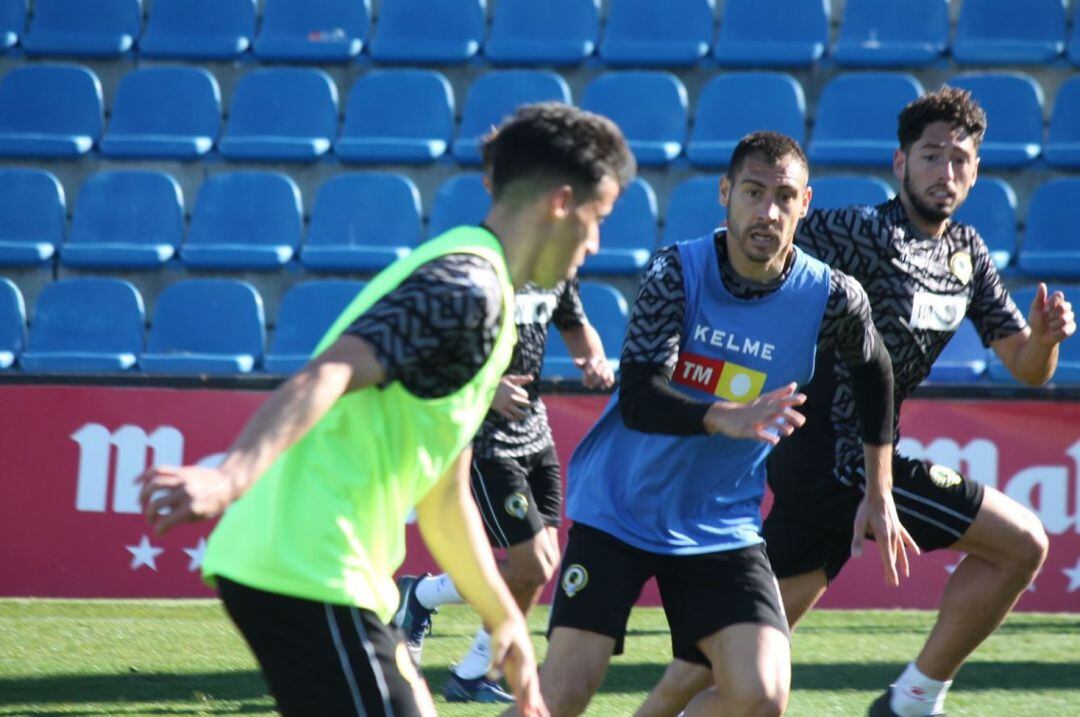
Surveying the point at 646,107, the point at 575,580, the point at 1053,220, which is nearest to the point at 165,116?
the point at 646,107

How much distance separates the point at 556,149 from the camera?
322cm

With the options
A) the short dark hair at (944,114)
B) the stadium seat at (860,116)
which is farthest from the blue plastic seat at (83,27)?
the short dark hair at (944,114)

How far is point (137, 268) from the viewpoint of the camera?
37.6 feet

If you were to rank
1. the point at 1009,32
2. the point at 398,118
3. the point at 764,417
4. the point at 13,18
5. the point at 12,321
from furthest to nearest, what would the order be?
1. the point at 13,18
2. the point at 398,118
3. the point at 1009,32
4. the point at 12,321
5. the point at 764,417

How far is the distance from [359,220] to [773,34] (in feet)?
12.1

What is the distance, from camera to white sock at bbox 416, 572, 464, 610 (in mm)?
7105

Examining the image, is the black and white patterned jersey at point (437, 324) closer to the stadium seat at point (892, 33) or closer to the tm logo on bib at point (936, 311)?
the tm logo on bib at point (936, 311)

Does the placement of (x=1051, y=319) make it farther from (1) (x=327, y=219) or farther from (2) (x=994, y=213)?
(1) (x=327, y=219)

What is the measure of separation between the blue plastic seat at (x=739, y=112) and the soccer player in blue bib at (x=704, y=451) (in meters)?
6.80

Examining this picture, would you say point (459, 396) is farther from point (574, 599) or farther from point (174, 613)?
point (174, 613)

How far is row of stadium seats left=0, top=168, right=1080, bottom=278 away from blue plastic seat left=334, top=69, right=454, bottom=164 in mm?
263

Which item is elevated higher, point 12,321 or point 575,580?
point 575,580

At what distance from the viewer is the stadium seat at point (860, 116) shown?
11242mm

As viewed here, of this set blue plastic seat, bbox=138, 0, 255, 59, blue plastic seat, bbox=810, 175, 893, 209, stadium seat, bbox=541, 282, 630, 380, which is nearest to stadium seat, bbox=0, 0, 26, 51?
blue plastic seat, bbox=138, 0, 255, 59
